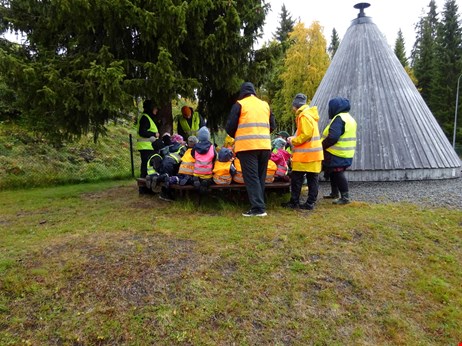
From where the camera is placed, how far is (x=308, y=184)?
590cm

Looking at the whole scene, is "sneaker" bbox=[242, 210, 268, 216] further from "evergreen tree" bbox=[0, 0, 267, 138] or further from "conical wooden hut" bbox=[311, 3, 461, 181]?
"conical wooden hut" bbox=[311, 3, 461, 181]

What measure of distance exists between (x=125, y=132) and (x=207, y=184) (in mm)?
14182

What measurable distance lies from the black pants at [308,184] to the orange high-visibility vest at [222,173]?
1118 mm

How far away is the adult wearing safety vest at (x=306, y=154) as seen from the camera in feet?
18.6

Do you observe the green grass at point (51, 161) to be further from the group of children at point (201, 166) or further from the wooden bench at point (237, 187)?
the wooden bench at point (237, 187)

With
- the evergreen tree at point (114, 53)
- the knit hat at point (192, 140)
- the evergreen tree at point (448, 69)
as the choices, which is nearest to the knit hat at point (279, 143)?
the knit hat at point (192, 140)

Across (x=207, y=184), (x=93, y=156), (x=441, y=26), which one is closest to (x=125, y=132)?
(x=93, y=156)

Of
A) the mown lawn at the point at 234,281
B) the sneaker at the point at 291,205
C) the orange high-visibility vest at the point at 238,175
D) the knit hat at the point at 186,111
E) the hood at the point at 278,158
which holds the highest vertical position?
the knit hat at the point at 186,111

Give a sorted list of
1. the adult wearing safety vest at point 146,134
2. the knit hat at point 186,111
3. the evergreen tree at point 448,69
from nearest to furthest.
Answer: the adult wearing safety vest at point 146,134, the knit hat at point 186,111, the evergreen tree at point 448,69

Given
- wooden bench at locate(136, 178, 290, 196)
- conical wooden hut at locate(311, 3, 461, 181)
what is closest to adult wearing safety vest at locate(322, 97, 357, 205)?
wooden bench at locate(136, 178, 290, 196)

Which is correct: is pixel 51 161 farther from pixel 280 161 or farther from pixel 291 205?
pixel 291 205

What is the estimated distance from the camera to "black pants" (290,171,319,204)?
5.81 meters

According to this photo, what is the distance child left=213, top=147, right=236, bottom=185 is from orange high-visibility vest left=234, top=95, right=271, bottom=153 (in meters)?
0.43

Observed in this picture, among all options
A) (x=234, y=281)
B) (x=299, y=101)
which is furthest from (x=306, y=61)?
(x=234, y=281)
